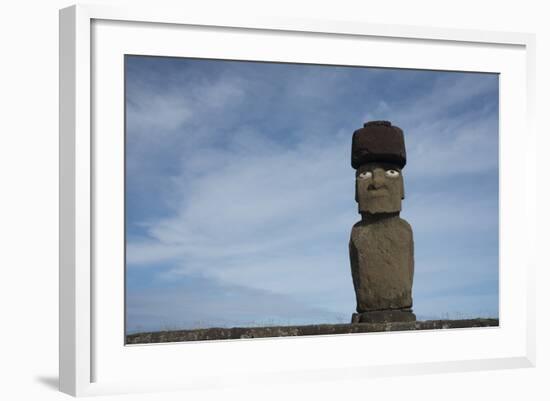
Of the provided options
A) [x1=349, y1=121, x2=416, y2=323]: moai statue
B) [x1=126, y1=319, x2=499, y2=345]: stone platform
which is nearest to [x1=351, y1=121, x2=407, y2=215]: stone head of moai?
[x1=349, y1=121, x2=416, y2=323]: moai statue

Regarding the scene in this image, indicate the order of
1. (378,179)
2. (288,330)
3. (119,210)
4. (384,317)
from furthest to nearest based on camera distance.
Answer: (378,179) → (384,317) → (288,330) → (119,210)

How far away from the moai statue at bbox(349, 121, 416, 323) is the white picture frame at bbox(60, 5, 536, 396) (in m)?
1.44

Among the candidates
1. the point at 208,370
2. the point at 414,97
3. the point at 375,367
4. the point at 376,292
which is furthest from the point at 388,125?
the point at 208,370

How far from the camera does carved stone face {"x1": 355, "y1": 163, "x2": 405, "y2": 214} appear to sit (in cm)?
1075

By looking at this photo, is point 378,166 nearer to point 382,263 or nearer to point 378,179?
point 378,179

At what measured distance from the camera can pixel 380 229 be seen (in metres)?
10.8

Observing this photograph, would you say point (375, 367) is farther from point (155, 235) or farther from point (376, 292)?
point (155, 235)

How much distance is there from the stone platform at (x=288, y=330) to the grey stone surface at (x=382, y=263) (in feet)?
2.91

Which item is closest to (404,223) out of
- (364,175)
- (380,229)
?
(380,229)

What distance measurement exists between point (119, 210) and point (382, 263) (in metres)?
3.77

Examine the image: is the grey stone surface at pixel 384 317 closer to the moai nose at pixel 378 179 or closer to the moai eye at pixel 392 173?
the moai nose at pixel 378 179

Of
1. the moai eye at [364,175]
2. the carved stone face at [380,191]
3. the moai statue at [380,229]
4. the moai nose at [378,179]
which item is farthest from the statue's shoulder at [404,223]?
the moai eye at [364,175]

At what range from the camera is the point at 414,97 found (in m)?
10.3

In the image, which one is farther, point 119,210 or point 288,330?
point 288,330
